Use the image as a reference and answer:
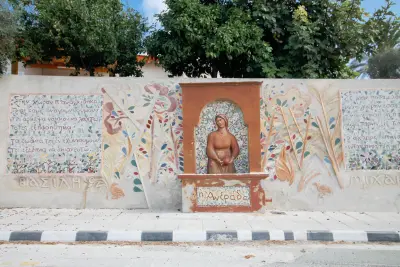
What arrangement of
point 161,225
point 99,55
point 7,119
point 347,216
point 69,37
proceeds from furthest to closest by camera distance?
1. point 99,55
2. point 69,37
3. point 7,119
4. point 347,216
5. point 161,225

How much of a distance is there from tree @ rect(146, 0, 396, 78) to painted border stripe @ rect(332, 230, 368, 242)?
5.11m

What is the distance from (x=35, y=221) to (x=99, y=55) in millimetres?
5214

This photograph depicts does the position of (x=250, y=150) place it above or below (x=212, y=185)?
above

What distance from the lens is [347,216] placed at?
6.39m

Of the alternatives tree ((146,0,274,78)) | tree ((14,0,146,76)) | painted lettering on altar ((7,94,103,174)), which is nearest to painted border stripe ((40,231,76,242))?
painted lettering on altar ((7,94,103,174))

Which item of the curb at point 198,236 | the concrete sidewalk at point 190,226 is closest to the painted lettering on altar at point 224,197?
the concrete sidewalk at point 190,226

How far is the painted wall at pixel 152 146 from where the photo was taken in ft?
22.6

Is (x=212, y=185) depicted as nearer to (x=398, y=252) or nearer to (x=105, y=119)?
(x=105, y=119)

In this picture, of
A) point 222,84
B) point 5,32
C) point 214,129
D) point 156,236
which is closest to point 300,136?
point 214,129

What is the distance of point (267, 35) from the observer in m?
10.4

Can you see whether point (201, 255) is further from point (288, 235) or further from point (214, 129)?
point (214, 129)

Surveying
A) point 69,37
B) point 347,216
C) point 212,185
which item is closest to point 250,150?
point 212,185

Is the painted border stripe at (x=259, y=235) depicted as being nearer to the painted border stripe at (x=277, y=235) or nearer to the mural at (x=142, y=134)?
the painted border stripe at (x=277, y=235)

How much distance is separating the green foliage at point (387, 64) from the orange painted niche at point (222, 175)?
10274mm
